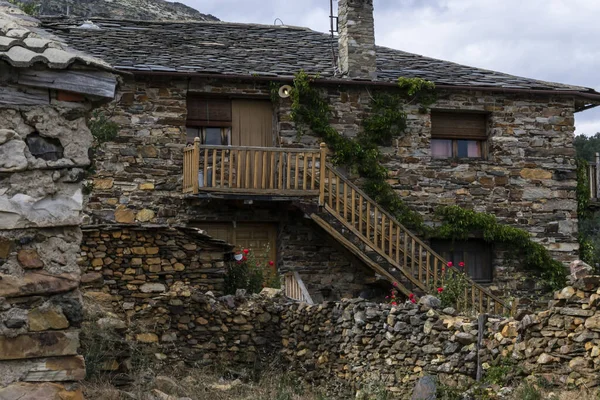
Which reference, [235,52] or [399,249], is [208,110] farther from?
[399,249]

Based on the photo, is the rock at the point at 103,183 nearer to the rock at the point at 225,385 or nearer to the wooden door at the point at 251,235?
the wooden door at the point at 251,235

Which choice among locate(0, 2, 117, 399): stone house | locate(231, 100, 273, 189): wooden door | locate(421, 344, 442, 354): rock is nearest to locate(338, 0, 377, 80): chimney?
locate(231, 100, 273, 189): wooden door

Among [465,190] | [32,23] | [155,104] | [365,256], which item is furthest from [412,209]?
[32,23]

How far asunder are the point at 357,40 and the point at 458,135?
256cm

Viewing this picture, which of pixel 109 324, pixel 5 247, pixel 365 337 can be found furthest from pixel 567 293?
pixel 5 247

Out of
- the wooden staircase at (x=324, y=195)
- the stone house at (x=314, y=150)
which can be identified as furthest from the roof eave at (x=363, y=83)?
the wooden staircase at (x=324, y=195)

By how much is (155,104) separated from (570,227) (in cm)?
786

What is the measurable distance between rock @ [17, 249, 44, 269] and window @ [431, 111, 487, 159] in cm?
1167

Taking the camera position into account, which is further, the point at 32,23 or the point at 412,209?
the point at 412,209

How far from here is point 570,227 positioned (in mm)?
15789

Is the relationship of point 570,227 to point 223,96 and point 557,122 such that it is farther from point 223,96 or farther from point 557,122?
point 223,96

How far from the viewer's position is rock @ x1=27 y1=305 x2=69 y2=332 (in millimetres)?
4746

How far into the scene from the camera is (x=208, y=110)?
15000 mm

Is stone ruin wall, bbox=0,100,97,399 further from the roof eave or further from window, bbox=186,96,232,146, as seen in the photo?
window, bbox=186,96,232,146
